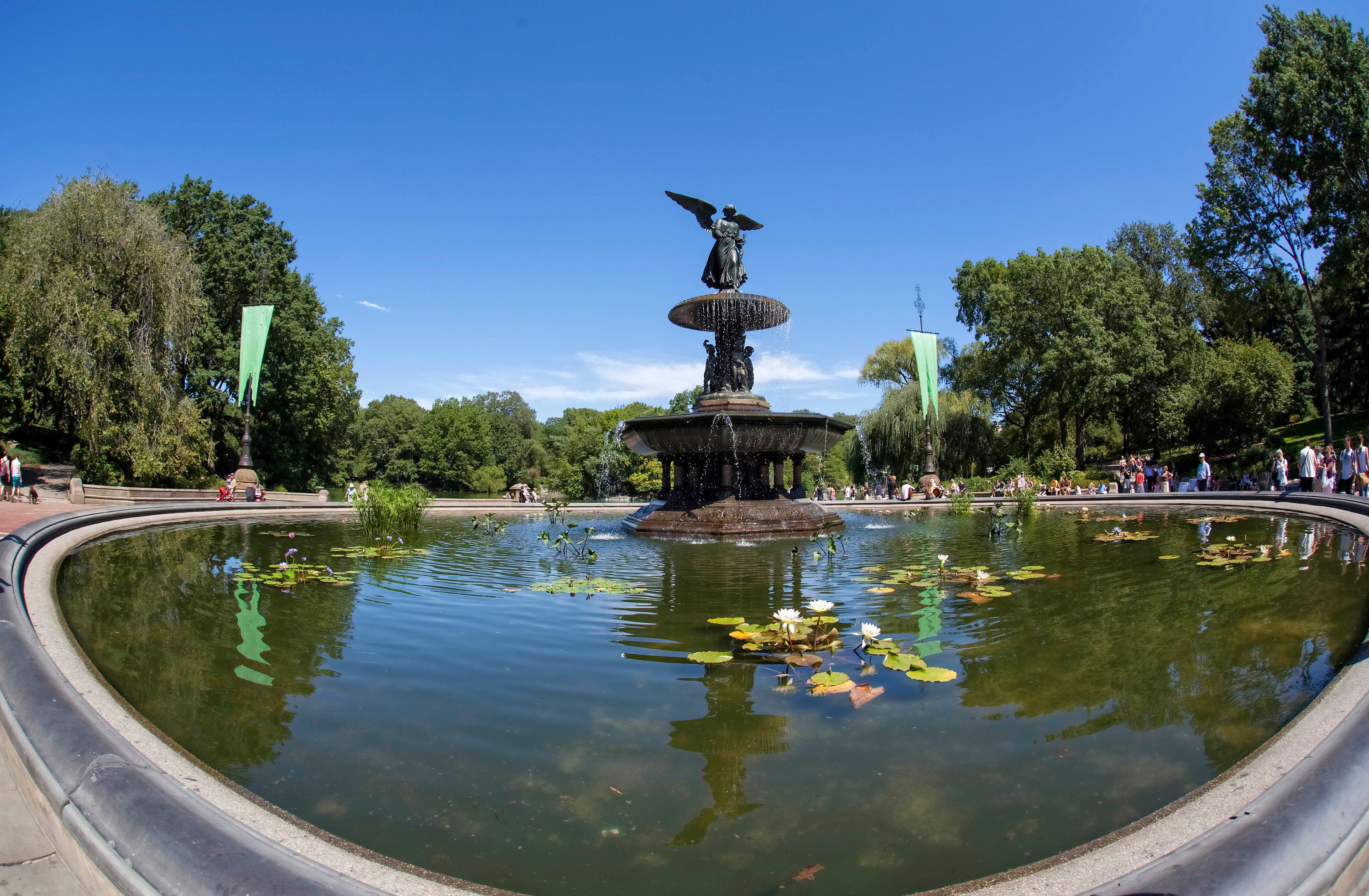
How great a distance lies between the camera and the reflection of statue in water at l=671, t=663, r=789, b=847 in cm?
275

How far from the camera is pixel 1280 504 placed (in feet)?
48.2

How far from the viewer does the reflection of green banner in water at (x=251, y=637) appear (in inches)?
179

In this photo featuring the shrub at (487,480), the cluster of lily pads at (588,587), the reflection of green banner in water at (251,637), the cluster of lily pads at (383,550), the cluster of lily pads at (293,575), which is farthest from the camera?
the shrub at (487,480)

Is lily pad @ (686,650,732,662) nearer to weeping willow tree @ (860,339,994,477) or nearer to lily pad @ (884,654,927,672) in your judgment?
lily pad @ (884,654,927,672)

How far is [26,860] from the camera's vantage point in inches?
93.4

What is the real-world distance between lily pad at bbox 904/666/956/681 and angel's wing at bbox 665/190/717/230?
13.9 metres

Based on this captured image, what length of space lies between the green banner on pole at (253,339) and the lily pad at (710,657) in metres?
25.5

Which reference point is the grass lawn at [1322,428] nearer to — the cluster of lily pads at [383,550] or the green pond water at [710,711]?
the green pond water at [710,711]

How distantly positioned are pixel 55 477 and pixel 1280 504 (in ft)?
123

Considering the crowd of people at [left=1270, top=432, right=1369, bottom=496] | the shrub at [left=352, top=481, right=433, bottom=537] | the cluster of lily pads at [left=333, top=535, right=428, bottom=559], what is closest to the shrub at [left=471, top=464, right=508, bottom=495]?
the shrub at [left=352, top=481, right=433, bottom=537]

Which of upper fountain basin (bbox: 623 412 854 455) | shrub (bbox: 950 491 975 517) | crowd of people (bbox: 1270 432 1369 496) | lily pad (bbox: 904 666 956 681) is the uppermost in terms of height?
upper fountain basin (bbox: 623 412 854 455)

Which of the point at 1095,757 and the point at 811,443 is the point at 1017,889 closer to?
the point at 1095,757

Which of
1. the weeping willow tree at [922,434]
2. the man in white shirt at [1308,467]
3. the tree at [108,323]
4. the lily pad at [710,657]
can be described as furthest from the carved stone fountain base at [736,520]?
the weeping willow tree at [922,434]

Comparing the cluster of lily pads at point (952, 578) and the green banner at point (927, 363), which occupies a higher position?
the green banner at point (927, 363)
